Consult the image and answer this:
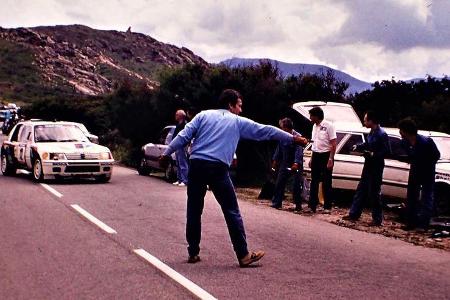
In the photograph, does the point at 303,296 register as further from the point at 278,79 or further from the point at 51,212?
the point at 278,79

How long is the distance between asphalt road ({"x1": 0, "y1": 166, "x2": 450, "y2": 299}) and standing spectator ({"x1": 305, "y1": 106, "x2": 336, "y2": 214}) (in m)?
0.79

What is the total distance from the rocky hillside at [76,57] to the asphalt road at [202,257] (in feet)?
250

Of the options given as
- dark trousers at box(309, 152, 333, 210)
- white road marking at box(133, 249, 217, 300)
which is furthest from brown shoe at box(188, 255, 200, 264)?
dark trousers at box(309, 152, 333, 210)

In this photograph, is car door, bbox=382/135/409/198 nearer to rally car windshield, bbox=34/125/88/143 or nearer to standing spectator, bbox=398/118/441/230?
standing spectator, bbox=398/118/441/230

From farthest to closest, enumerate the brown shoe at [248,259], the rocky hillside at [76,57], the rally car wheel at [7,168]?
the rocky hillside at [76,57] < the rally car wheel at [7,168] < the brown shoe at [248,259]

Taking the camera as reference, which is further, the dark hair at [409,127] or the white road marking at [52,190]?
the white road marking at [52,190]

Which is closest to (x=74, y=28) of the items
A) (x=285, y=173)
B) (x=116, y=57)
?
(x=116, y=57)

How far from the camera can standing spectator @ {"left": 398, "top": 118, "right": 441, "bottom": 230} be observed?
34.7ft

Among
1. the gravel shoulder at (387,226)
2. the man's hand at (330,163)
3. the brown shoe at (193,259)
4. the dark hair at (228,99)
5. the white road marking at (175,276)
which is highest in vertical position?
the dark hair at (228,99)

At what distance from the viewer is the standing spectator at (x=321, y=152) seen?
477 inches

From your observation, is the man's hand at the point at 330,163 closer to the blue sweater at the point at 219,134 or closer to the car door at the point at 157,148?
the blue sweater at the point at 219,134

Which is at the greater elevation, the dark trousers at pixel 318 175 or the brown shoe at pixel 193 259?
the dark trousers at pixel 318 175

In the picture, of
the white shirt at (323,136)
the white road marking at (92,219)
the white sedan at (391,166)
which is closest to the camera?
the white road marking at (92,219)

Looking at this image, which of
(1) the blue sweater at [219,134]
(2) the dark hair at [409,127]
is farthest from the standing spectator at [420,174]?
(1) the blue sweater at [219,134]
